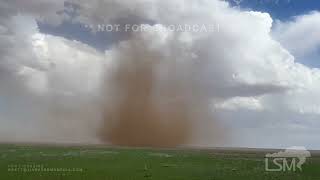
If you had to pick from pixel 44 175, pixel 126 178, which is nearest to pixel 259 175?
pixel 126 178

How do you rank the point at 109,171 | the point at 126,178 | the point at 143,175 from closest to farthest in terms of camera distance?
the point at 126,178 → the point at 143,175 → the point at 109,171

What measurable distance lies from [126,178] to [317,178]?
21798mm

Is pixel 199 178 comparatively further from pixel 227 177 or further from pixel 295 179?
pixel 295 179

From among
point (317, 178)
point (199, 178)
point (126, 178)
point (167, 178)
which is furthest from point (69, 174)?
point (317, 178)

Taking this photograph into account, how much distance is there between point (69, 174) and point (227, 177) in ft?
54.2

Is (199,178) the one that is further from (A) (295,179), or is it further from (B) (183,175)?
(A) (295,179)

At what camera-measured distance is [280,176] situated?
5247cm

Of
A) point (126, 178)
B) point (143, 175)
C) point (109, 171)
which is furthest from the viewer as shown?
point (109, 171)

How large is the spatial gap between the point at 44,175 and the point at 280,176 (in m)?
25.2

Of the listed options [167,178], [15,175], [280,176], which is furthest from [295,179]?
[15,175]

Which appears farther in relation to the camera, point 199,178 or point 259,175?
point 259,175

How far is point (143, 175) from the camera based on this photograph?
51.7 meters

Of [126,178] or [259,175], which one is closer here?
[126,178]

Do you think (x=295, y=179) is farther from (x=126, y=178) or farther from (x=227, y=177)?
(x=126, y=178)
